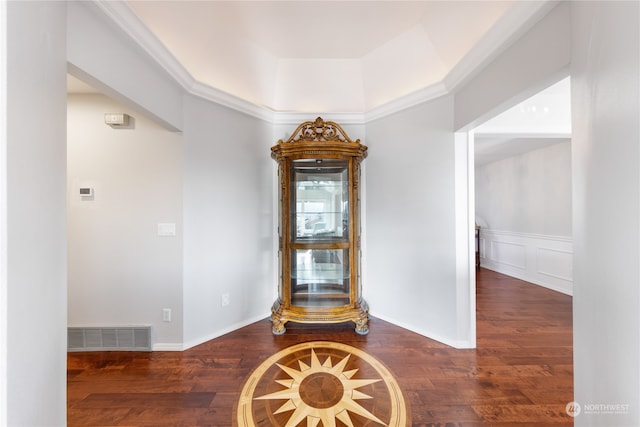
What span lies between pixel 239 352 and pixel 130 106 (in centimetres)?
206

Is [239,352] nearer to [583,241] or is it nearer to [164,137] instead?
[164,137]

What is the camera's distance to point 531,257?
166 inches

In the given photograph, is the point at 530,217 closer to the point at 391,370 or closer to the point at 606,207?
the point at 391,370

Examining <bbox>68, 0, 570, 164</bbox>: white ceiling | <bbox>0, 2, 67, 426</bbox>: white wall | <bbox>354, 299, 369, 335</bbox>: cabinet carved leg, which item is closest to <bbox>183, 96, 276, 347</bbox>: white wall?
<bbox>68, 0, 570, 164</bbox>: white ceiling

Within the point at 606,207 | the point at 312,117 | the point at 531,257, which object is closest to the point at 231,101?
the point at 312,117

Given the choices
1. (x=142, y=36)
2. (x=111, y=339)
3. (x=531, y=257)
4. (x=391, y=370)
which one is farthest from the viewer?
(x=531, y=257)

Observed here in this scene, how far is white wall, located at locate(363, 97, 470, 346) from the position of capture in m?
2.27

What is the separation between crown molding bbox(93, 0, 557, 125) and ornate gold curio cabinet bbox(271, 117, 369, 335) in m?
0.47

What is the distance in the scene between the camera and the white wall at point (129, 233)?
2150mm

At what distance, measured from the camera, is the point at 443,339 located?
2.27m

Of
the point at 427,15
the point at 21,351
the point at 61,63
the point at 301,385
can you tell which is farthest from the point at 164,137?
the point at 427,15

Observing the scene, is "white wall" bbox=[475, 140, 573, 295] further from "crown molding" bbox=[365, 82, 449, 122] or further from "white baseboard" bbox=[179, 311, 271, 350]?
"white baseboard" bbox=[179, 311, 271, 350]

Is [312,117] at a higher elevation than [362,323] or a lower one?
higher

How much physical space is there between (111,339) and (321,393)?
190cm
